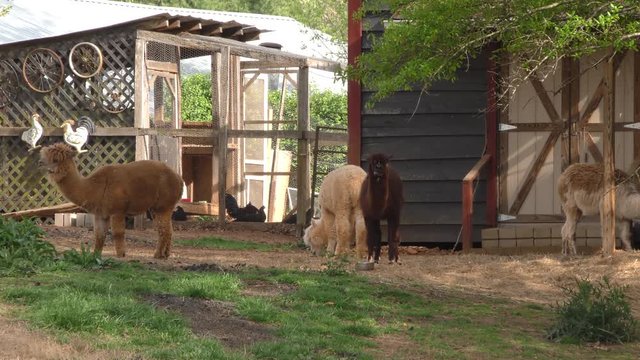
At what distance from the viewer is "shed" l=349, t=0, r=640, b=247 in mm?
16453

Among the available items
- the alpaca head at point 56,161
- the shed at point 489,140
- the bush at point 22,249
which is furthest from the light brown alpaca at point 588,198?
the bush at point 22,249

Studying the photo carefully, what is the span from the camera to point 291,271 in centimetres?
1249

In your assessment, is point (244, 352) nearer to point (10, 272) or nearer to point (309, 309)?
point (309, 309)

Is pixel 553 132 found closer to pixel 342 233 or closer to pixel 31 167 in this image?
pixel 342 233

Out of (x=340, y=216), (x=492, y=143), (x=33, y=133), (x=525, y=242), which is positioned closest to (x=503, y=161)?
(x=492, y=143)

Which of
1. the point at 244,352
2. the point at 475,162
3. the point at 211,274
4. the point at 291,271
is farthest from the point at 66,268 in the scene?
the point at 475,162

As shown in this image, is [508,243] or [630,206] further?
[508,243]

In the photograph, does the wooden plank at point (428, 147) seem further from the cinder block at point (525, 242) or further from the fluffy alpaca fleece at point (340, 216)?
the fluffy alpaca fleece at point (340, 216)

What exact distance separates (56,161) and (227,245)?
492 cm

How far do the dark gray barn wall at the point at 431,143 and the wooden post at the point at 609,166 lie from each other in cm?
328

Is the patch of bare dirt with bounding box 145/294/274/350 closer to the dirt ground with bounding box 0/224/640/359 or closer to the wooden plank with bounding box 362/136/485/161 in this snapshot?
the dirt ground with bounding box 0/224/640/359

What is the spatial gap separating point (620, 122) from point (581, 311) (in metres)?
7.41

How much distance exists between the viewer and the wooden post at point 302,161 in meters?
21.2

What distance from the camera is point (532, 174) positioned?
16.9m
